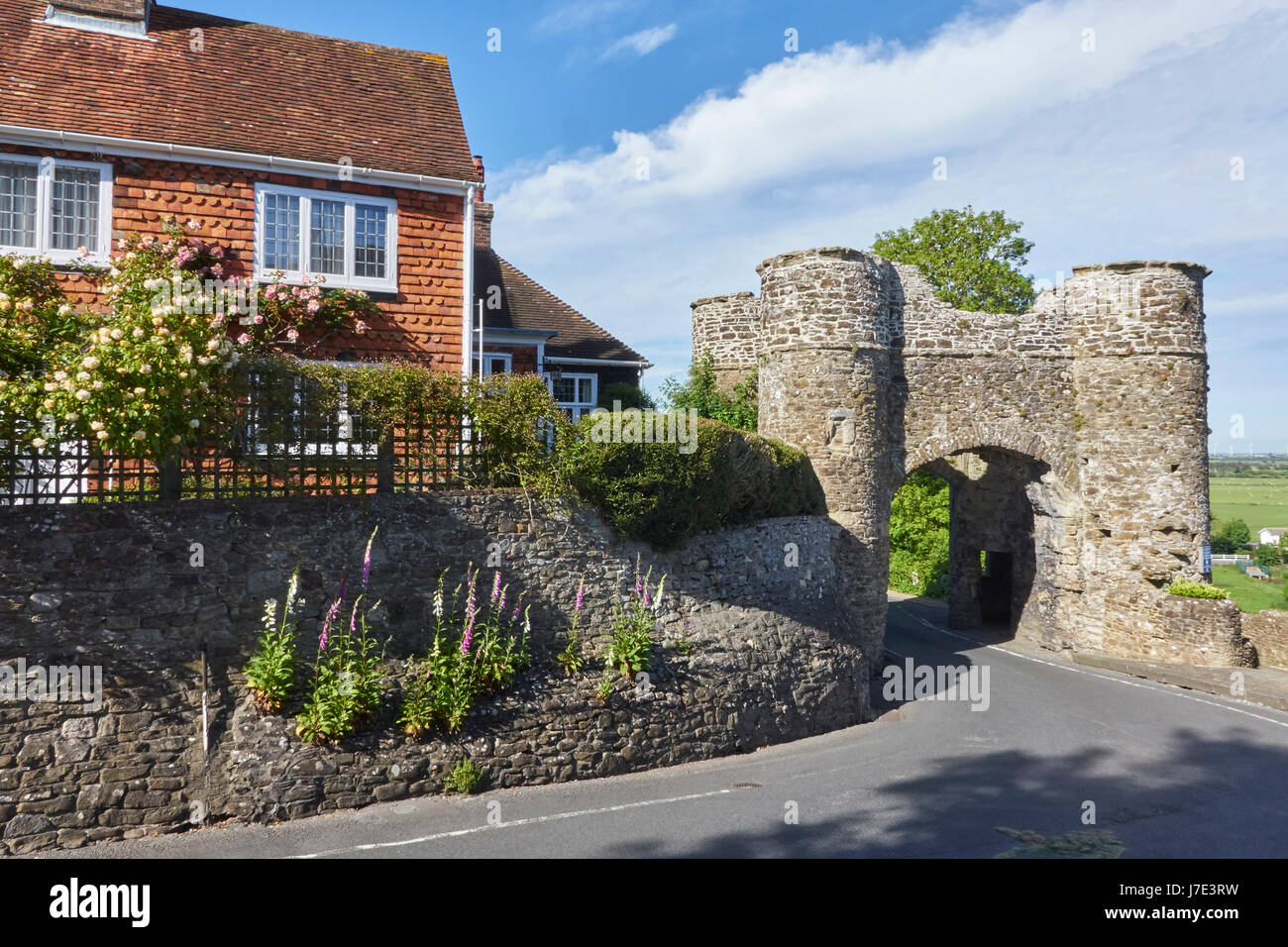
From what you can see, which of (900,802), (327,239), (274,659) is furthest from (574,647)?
(327,239)

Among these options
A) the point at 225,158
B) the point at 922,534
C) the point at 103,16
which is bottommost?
the point at 922,534

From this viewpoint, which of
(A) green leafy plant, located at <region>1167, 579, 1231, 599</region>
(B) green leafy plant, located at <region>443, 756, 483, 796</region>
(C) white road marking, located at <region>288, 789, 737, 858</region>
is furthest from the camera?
(A) green leafy plant, located at <region>1167, 579, 1231, 599</region>

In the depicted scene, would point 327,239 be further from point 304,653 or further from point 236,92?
point 304,653

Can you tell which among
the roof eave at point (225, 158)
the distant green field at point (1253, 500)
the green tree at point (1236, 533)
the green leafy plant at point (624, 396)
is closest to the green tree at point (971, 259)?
the green leafy plant at point (624, 396)

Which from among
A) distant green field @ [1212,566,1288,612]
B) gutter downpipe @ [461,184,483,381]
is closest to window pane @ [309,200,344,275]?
gutter downpipe @ [461,184,483,381]

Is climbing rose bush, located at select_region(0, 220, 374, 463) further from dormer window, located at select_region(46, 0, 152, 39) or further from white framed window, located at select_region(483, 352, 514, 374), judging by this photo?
white framed window, located at select_region(483, 352, 514, 374)

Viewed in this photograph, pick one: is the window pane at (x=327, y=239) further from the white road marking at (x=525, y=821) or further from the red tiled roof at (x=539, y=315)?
the white road marking at (x=525, y=821)

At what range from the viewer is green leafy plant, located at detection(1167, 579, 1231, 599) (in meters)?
18.4

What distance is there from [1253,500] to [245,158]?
168630mm

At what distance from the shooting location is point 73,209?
12.6 meters

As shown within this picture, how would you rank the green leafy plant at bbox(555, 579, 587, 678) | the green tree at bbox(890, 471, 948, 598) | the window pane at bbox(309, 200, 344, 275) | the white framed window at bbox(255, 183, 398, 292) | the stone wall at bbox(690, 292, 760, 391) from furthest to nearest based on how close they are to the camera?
the green tree at bbox(890, 471, 948, 598) → the stone wall at bbox(690, 292, 760, 391) → the window pane at bbox(309, 200, 344, 275) → the white framed window at bbox(255, 183, 398, 292) → the green leafy plant at bbox(555, 579, 587, 678)

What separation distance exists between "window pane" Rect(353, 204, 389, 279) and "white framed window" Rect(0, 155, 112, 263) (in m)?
3.53
